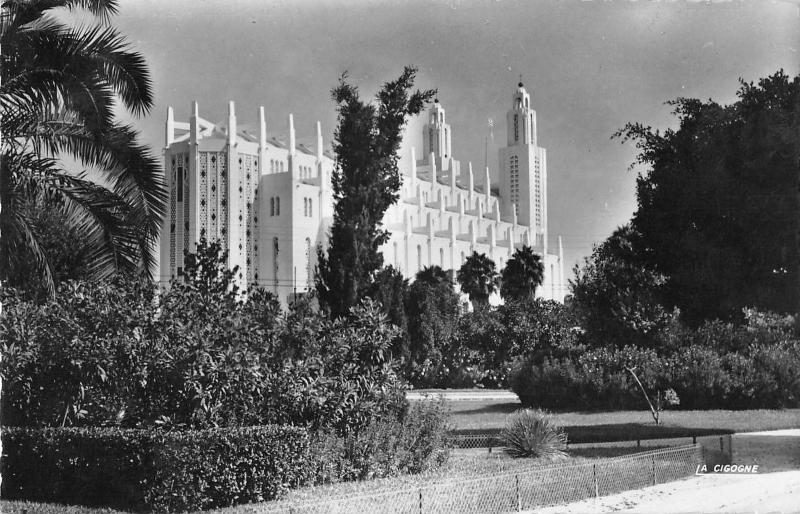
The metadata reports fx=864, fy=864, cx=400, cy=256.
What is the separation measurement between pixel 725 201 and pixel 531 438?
5.98 metres

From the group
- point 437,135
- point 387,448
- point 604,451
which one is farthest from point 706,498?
point 437,135

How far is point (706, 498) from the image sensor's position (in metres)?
9.67

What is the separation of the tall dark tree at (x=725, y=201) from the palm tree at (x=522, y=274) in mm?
40503

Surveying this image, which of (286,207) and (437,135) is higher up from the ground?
(437,135)

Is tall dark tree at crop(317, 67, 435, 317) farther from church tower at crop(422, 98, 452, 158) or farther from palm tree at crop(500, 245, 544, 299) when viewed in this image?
church tower at crop(422, 98, 452, 158)

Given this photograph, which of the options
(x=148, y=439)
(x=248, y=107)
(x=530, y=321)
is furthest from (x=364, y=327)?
(x=248, y=107)

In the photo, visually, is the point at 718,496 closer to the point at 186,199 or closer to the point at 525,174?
the point at 186,199

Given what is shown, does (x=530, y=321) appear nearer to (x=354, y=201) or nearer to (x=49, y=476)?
(x=354, y=201)

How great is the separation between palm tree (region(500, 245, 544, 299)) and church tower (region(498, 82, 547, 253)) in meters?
28.3

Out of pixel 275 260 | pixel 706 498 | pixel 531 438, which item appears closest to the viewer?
pixel 706 498

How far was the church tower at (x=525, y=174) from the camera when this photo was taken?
88750 millimetres

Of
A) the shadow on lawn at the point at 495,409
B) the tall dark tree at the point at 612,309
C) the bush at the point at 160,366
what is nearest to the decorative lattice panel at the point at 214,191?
the shadow on lawn at the point at 495,409

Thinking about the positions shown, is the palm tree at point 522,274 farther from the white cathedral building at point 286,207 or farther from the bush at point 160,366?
the bush at point 160,366

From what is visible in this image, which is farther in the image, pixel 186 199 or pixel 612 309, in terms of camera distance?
pixel 186 199
